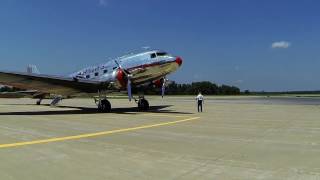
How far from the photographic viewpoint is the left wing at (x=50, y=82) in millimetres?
26328

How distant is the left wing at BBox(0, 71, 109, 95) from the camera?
26328 mm

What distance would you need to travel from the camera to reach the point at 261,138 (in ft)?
44.7

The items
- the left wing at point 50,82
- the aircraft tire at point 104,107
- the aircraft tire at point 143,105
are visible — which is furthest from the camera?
the aircraft tire at point 143,105

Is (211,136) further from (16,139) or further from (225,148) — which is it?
(16,139)

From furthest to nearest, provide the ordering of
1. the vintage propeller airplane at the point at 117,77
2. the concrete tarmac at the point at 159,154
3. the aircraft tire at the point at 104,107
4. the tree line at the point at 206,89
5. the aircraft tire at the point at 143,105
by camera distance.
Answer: the tree line at the point at 206,89
the aircraft tire at the point at 143,105
the aircraft tire at the point at 104,107
the vintage propeller airplane at the point at 117,77
the concrete tarmac at the point at 159,154

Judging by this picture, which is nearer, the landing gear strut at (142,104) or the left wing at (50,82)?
the left wing at (50,82)

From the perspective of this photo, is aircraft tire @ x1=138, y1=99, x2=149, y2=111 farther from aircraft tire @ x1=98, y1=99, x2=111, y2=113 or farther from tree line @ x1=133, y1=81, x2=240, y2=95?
tree line @ x1=133, y1=81, x2=240, y2=95

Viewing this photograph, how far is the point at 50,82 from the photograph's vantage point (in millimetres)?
27938

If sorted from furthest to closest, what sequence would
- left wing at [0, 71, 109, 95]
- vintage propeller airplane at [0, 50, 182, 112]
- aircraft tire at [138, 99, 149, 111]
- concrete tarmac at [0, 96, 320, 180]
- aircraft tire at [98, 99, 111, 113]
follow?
aircraft tire at [138, 99, 149, 111], aircraft tire at [98, 99, 111, 113], vintage propeller airplane at [0, 50, 182, 112], left wing at [0, 71, 109, 95], concrete tarmac at [0, 96, 320, 180]

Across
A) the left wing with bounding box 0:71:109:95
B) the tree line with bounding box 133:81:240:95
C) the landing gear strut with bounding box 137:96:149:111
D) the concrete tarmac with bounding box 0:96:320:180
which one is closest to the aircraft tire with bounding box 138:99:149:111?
the landing gear strut with bounding box 137:96:149:111

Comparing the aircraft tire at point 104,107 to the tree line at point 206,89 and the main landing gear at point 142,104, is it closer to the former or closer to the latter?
the main landing gear at point 142,104

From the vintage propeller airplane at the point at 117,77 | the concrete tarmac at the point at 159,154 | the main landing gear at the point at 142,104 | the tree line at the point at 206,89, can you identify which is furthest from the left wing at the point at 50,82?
the tree line at the point at 206,89

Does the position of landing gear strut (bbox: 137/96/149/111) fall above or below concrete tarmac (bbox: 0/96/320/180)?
Answer: above

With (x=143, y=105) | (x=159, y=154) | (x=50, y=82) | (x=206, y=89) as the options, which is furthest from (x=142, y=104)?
(x=206, y=89)
